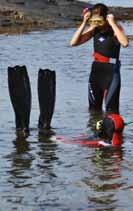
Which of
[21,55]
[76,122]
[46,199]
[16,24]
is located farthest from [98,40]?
[16,24]

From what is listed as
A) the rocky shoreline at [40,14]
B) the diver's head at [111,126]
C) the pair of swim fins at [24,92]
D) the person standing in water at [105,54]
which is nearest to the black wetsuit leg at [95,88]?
the person standing in water at [105,54]

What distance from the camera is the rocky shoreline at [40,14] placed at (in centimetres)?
3747

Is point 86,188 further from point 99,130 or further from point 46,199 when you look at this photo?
point 99,130

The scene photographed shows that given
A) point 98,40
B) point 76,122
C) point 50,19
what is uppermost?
point 98,40

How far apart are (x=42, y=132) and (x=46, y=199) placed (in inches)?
138

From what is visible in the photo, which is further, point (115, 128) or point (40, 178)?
point (115, 128)

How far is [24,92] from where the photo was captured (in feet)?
32.6

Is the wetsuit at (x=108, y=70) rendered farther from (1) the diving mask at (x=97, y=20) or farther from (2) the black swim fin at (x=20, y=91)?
(2) the black swim fin at (x=20, y=91)

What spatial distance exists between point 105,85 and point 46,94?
4.09 ft

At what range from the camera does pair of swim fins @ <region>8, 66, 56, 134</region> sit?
32.5 feet

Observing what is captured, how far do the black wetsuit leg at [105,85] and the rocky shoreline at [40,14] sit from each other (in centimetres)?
2347

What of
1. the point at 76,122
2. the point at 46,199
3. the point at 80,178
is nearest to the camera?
the point at 46,199

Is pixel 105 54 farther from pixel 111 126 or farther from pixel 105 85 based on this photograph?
pixel 111 126

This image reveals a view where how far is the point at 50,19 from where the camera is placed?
39.6 m
